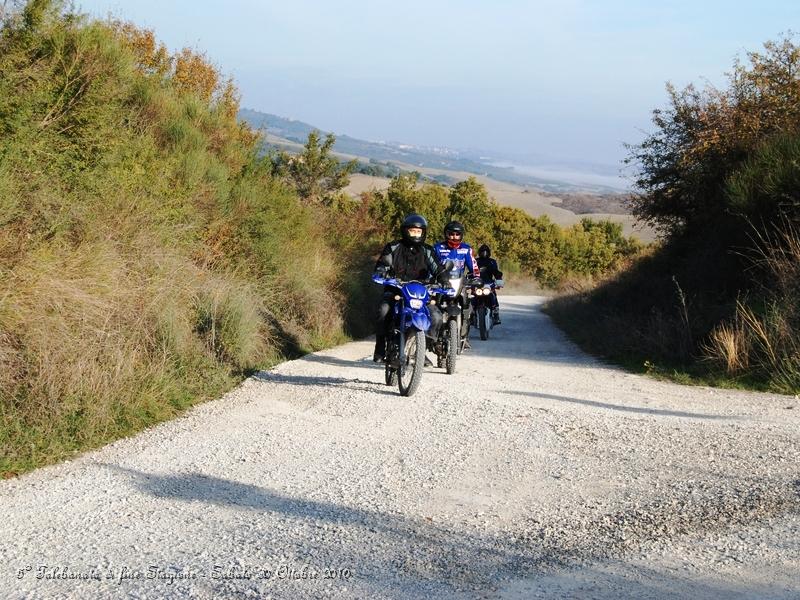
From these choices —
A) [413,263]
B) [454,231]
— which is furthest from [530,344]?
[413,263]

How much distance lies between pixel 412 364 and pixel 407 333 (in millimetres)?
378

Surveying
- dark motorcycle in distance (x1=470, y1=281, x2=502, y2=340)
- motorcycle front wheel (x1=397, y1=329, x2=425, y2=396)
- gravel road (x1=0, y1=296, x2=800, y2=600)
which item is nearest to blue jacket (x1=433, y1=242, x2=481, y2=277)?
dark motorcycle in distance (x1=470, y1=281, x2=502, y2=340)

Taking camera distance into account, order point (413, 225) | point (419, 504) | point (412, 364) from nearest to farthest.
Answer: point (419, 504), point (412, 364), point (413, 225)

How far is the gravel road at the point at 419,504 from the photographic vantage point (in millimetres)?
4906

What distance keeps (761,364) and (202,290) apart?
7.50 m

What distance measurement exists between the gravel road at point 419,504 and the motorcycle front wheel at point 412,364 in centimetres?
36

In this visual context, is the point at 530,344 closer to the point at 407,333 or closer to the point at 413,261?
the point at 413,261

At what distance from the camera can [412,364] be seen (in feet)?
33.5

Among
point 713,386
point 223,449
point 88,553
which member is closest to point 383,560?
point 88,553

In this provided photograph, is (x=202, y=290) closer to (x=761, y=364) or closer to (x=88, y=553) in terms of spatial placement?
(x=88, y=553)

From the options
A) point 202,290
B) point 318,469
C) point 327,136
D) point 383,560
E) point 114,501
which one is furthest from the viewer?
point 327,136

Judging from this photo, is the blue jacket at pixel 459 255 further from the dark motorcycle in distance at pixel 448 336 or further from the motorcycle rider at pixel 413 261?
the motorcycle rider at pixel 413 261

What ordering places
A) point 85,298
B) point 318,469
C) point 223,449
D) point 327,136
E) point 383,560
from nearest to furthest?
point 383,560 → point 318,469 → point 223,449 → point 85,298 → point 327,136

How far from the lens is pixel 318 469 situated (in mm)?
7121
